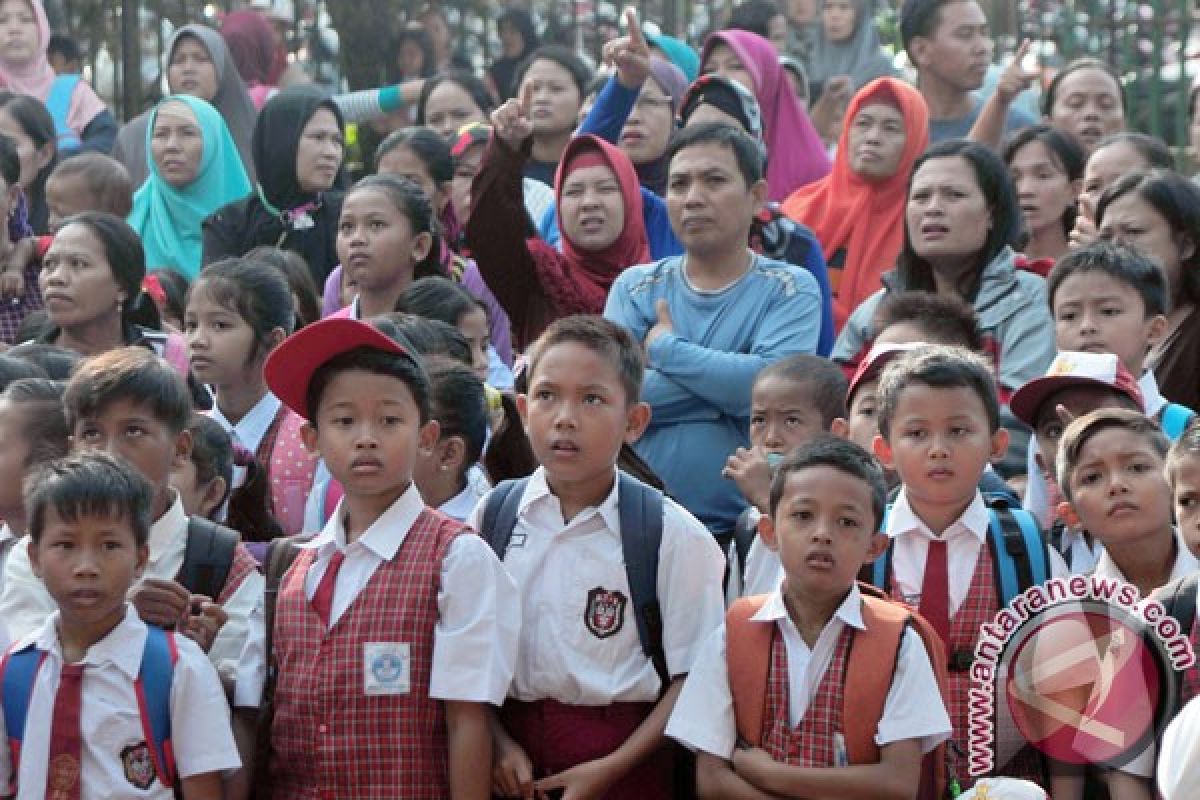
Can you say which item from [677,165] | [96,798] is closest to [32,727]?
[96,798]

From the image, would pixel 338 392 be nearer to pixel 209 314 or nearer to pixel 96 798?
pixel 96 798

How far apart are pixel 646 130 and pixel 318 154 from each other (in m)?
1.25

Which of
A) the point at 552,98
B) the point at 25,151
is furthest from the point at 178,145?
the point at 552,98

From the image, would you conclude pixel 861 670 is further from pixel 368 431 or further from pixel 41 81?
pixel 41 81

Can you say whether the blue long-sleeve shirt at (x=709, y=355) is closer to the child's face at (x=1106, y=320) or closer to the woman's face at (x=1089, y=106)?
the child's face at (x=1106, y=320)

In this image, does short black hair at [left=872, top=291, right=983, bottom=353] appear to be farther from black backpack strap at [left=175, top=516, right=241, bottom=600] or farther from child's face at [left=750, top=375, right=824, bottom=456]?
black backpack strap at [left=175, top=516, right=241, bottom=600]

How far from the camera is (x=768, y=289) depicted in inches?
249

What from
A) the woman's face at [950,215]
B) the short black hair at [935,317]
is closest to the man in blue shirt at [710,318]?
the short black hair at [935,317]

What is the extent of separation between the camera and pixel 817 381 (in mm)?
5617

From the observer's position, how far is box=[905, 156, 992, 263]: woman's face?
6.76 metres

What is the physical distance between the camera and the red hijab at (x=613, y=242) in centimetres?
717

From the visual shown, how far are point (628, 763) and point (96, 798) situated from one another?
1083mm

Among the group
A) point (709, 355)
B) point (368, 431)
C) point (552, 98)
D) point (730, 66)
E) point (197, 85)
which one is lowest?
point (368, 431)

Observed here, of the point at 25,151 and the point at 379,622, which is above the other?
the point at 25,151
